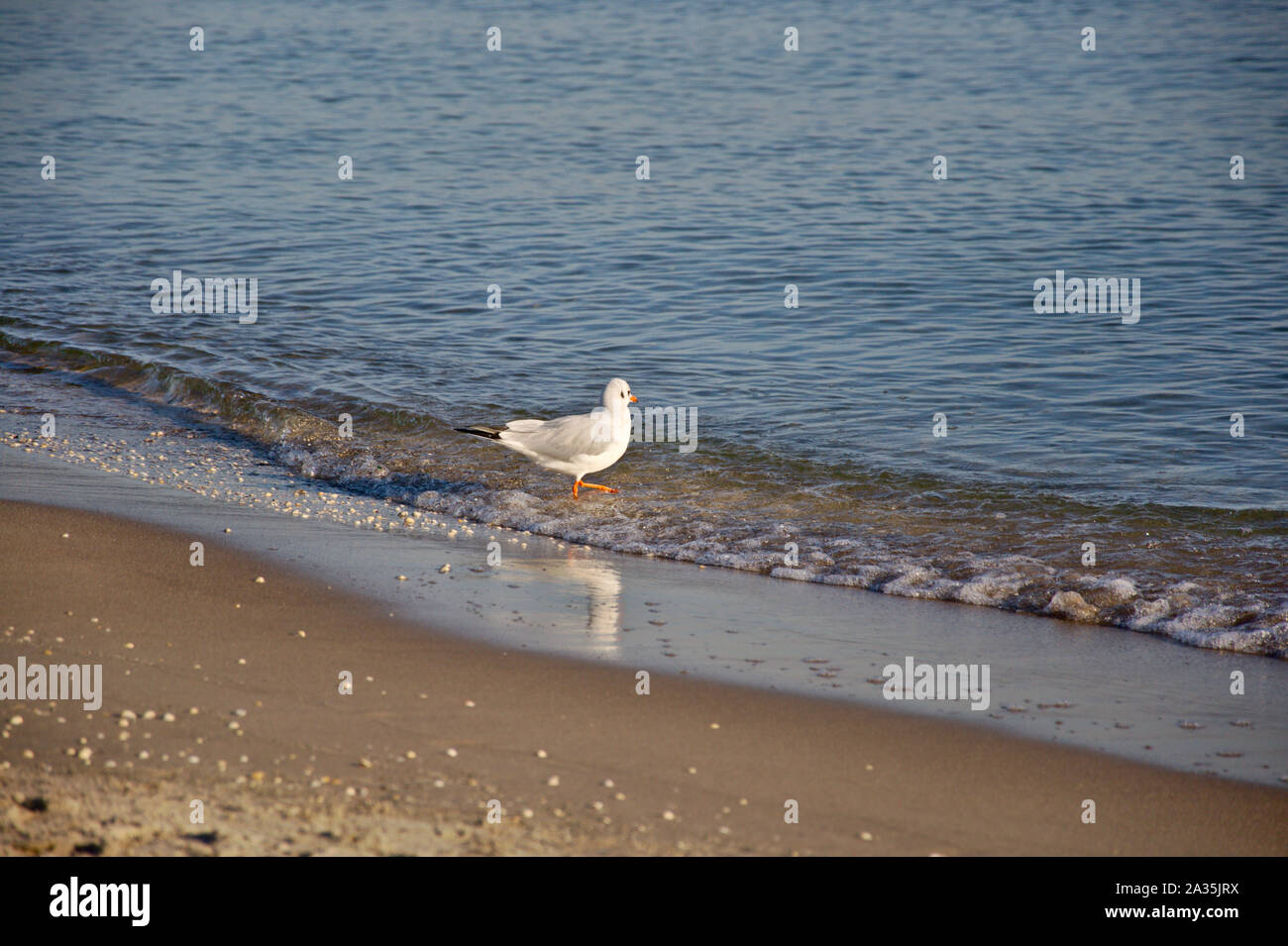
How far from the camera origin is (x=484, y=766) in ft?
14.7

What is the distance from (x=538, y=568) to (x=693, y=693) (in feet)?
6.71

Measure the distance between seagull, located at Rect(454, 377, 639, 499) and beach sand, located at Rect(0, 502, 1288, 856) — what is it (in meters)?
2.50

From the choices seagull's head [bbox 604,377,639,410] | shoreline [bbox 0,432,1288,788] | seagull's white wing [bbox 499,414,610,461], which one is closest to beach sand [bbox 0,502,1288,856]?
shoreline [bbox 0,432,1288,788]

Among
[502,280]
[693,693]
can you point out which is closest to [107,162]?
[502,280]

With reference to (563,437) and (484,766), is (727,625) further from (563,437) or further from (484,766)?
(563,437)

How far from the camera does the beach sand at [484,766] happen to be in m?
3.96

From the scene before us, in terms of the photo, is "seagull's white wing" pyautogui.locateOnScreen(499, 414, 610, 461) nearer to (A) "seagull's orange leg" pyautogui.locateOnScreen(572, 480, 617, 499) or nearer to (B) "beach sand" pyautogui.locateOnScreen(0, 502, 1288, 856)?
(A) "seagull's orange leg" pyautogui.locateOnScreen(572, 480, 617, 499)

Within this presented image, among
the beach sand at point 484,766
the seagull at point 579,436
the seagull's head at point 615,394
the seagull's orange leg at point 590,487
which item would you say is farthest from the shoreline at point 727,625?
the seagull's head at point 615,394

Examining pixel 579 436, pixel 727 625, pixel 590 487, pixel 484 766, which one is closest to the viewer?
pixel 484 766

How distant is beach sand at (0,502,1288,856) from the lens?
396 centimetres

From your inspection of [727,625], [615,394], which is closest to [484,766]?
[727,625]

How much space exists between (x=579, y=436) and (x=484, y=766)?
386cm

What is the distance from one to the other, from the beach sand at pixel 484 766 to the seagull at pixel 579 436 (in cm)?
250
